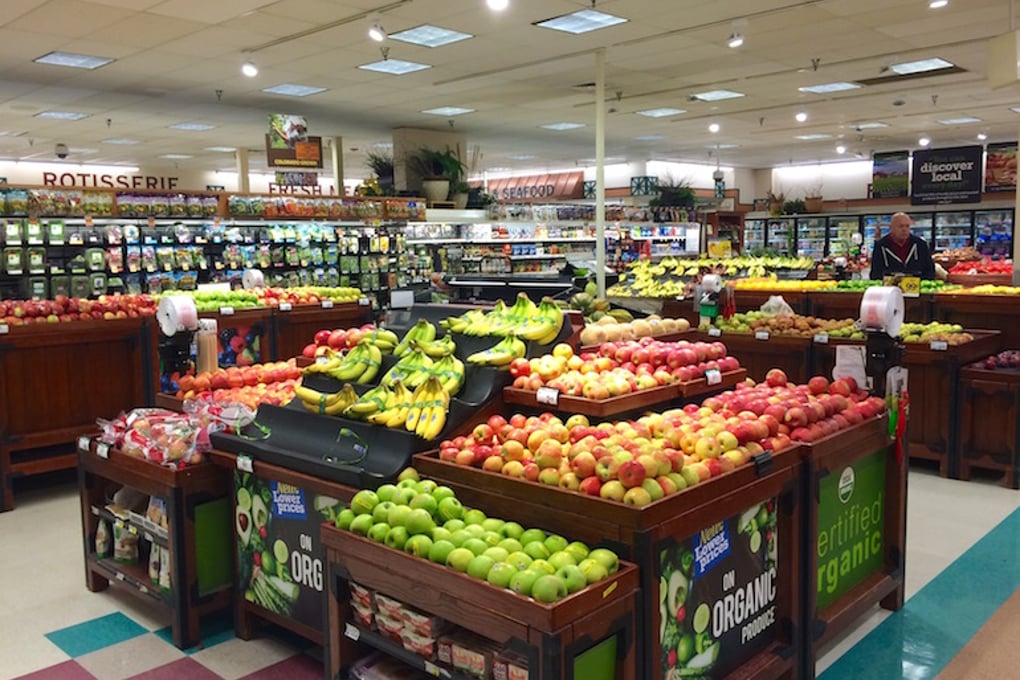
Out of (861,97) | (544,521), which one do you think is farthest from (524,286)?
(861,97)

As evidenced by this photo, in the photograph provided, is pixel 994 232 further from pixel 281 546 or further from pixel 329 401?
pixel 281 546

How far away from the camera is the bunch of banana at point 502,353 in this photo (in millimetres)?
3662

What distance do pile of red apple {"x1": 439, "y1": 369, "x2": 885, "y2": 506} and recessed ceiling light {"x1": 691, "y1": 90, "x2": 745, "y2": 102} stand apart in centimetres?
912

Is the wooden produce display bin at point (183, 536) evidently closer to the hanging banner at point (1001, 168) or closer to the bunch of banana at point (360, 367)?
the bunch of banana at point (360, 367)

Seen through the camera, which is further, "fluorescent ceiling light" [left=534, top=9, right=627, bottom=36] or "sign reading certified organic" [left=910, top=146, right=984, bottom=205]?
"sign reading certified organic" [left=910, top=146, right=984, bottom=205]

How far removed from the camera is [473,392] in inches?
143

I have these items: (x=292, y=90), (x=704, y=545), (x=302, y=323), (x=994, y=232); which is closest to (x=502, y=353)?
(x=704, y=545)

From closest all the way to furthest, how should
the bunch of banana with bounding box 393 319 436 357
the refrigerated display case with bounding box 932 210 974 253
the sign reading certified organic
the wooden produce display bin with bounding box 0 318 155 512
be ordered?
the bunch of banana with bounding box 393 319 436 357
the wooden produce display bin with bounding box 0 318 155 512
the sign reading certified organic
the refrigerated display case with bounding box 932 210 974 253

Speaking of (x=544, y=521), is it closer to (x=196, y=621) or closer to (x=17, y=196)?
(x=196, y=621)

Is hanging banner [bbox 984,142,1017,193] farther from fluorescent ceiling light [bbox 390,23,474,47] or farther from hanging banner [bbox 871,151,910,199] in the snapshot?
fluorescent ceiling light [bbox 390,23,474,47]

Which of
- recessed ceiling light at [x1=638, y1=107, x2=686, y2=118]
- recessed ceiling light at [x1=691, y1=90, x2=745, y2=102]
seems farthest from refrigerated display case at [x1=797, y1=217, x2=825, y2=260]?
recessed ceiling light at [x1=691, y1=90, x2=745, y2=102]

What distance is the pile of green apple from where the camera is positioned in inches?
90.3

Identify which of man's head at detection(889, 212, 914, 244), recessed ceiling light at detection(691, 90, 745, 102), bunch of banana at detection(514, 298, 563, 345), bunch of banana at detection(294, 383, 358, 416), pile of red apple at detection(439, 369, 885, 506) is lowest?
pile of red apple at detection(439, 369, 885, 506)

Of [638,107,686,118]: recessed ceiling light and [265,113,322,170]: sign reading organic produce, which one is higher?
[638,107,686,118]: recessed ceiling light
